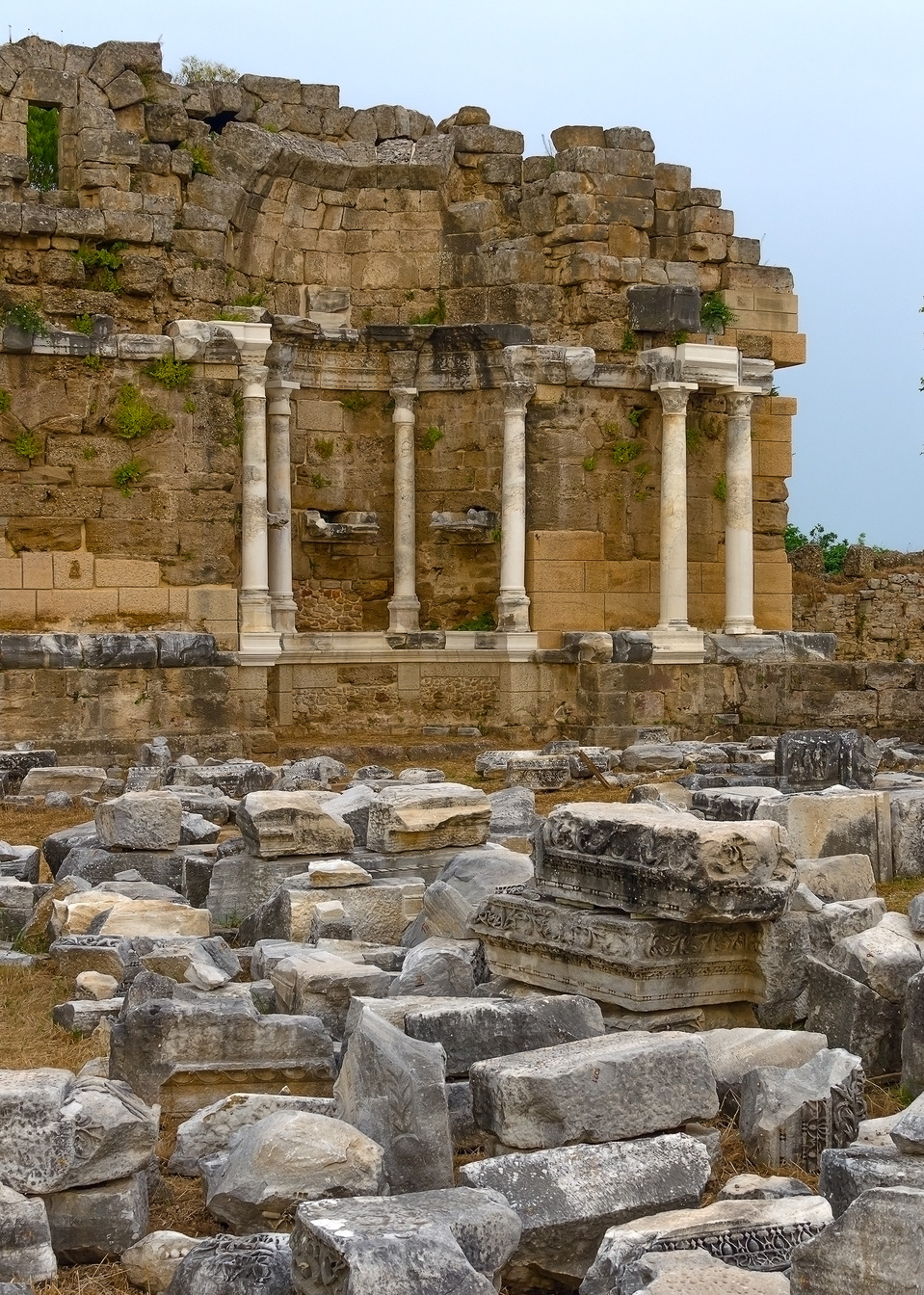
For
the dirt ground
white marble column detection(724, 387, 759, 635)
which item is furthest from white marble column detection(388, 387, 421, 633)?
the dirt ground

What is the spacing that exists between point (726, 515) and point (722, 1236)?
1499 centimetres

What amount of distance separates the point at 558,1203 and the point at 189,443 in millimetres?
12584

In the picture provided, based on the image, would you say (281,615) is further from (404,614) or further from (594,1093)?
(594,1093)

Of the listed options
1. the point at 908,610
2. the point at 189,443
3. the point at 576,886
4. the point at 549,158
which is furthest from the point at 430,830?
the point at 908,610

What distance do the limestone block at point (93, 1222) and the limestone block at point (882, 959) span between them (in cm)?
273

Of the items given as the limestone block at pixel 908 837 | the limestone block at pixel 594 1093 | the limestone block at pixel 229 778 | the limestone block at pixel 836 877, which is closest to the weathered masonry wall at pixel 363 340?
the limestone block at pixel 229 778

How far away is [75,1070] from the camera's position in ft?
18.9

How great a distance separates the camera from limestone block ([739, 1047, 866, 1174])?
4871 millimetres

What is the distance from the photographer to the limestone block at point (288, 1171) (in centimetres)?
432

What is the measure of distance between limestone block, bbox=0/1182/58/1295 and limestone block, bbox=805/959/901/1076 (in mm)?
2851

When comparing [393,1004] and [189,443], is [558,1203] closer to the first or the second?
[393,1004]

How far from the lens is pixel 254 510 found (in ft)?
54.7

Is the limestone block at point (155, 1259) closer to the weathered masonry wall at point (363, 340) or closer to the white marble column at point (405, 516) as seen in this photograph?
the weathered masonry wall at point (363, 340)

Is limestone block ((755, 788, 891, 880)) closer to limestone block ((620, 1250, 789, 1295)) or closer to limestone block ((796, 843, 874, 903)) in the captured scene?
limestone block ((796, 843, 874, 903))
